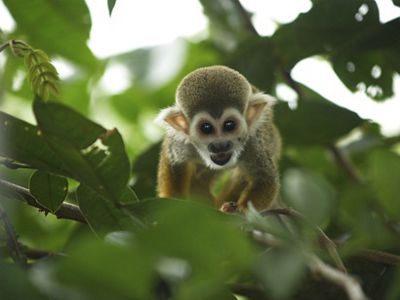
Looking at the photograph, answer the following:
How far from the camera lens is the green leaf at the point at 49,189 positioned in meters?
2.25

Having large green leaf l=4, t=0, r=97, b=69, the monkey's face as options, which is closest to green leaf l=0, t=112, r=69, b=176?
large green leaf l=4, t=0, r=97, b=69

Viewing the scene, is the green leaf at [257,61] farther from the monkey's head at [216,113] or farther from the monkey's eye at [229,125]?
the monkey's eye at [229,125]

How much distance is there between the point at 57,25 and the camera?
3734mm

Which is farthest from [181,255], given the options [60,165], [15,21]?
[15,21]

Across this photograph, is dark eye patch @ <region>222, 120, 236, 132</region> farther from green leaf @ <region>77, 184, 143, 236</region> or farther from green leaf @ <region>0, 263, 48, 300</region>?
green leaf @ <region>0, 263, 48, 300</region>

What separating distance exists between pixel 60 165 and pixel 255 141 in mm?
2360

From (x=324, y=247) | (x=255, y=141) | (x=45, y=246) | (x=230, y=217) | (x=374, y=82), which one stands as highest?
(x=230, y=217)

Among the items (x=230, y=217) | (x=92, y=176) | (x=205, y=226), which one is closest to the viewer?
(x=205, y=226)

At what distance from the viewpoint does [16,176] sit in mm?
3902

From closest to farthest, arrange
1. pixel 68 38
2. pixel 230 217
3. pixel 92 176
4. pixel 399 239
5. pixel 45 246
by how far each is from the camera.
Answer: pixel 399 239
pixel 230 217
pixel 92 176
pixel 68 38
pixel 45 246

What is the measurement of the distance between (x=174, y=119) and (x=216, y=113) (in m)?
0.37

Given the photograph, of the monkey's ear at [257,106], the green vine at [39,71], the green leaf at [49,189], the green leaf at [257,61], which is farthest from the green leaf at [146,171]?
the green vine at [39,71]

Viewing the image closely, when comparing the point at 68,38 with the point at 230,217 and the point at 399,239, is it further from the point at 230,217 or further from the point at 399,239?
the point at 399,239

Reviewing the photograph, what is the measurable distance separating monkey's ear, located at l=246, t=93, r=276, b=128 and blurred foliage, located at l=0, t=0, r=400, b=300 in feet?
0.42
